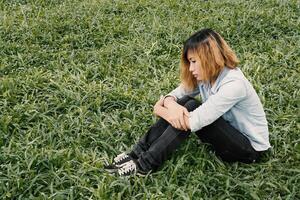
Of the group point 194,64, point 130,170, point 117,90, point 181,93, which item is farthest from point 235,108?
point 117,90

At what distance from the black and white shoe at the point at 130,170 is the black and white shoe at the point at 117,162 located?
68 millimetres

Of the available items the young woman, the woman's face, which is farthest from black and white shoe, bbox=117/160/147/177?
the woman's face

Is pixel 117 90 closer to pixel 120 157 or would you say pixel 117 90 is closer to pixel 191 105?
pixel 120 157

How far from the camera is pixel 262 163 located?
3.67 meters

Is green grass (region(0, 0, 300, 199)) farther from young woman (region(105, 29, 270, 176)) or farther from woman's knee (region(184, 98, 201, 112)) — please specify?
woman's knee (region(184, 98, 201, 112))

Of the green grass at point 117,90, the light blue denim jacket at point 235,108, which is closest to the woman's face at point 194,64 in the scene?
the light blue denim jacket at point 235,108

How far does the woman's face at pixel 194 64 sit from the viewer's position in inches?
132

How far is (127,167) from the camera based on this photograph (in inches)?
136

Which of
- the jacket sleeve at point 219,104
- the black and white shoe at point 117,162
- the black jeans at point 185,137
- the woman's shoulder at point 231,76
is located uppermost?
the woman's shoulder at point 231,76

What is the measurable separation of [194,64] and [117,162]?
0.99 meters

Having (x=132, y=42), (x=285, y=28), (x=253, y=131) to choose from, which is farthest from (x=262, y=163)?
(x=285, y=28)

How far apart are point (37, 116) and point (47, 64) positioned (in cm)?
126

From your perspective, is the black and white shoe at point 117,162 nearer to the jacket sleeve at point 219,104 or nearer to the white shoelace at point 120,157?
the white shoelace at point 120,157

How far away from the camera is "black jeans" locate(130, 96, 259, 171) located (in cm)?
335
